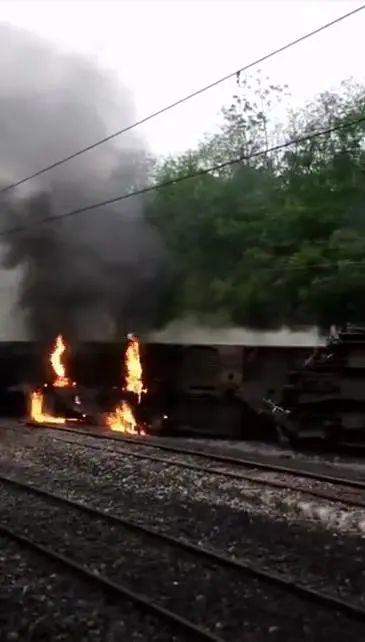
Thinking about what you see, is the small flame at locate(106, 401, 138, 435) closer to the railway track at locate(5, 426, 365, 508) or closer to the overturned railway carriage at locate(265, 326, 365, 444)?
the railway track at locate(5, 426, 365, 508)

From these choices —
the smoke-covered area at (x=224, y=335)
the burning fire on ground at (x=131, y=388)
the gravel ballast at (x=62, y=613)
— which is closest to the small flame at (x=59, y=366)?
the burning fire on ground at (x=131, y=388)

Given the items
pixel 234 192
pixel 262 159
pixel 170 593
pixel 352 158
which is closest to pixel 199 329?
pixel 234 192

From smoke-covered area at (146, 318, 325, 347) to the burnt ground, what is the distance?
7.89m

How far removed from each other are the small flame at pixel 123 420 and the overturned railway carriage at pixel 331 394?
4.07 meters

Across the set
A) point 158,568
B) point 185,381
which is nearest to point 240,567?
point 158,568

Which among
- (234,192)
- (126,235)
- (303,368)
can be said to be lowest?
(303,368)

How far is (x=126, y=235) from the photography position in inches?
742

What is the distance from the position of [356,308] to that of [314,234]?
2.52 metres

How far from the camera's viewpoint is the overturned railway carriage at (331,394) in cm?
1280

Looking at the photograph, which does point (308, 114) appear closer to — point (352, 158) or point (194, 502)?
point (352, 158)

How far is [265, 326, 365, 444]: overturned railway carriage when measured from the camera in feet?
42.0

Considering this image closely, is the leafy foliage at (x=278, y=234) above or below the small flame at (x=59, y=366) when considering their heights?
above

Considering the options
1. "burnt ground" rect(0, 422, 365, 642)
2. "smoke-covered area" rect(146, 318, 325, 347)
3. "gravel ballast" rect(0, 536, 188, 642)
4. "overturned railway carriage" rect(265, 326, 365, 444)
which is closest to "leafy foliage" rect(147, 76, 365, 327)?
"smoke-covered area" rect(146, 318, 325, 347)

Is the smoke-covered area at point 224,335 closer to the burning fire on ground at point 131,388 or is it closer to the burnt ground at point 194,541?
the burning fire on ground at point 131,388
